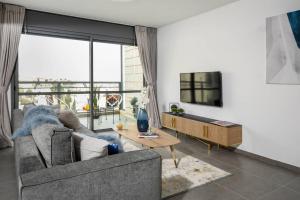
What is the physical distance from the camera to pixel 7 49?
3.98 meters

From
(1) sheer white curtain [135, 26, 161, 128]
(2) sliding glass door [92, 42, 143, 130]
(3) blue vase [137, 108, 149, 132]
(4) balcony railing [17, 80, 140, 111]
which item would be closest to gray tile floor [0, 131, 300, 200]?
(3) blue vase [137, 108, 149, 132]

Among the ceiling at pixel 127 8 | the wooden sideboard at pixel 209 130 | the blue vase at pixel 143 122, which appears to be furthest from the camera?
the ceiling at pixel 127 8

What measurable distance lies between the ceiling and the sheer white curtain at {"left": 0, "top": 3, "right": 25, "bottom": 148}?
0.66 ft

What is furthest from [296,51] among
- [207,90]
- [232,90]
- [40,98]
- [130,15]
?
[40,98]

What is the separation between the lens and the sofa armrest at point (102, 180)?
4.14ft

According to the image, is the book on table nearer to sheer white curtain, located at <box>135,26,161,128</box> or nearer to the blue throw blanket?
the blue throw blanket

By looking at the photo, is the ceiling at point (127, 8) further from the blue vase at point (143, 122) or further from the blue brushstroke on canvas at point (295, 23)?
the blue vase at point (143, 122)

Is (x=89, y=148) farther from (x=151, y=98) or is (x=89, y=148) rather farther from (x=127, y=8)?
(x=151, y=98)

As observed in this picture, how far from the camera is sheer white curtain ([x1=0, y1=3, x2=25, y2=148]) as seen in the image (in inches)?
155

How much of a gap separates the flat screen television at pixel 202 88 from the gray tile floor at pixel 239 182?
1.07 m

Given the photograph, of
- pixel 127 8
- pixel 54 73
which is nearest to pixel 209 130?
pixel 127 8

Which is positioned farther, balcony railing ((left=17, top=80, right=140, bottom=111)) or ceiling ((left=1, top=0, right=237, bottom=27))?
balcony railing ((left=17, top=80, right=140, bottom=111))

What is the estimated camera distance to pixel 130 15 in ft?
15.2

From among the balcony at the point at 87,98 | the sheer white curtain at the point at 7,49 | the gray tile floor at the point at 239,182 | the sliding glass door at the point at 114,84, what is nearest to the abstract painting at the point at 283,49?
the gray tile floor at the point at 239,182
